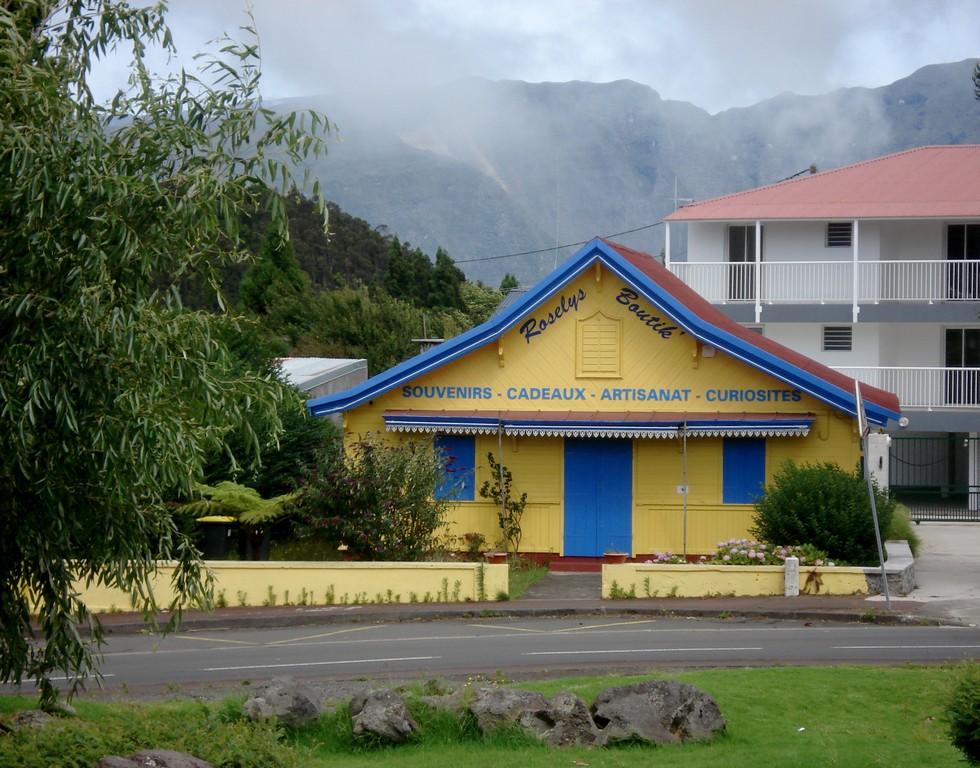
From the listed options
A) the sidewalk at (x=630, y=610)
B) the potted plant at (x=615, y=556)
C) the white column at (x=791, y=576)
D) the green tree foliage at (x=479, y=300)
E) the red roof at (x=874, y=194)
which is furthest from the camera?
the green tree foliage at (x=479, y=300)

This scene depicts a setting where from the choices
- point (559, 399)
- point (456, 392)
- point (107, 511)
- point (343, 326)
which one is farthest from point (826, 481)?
point (343, 326)

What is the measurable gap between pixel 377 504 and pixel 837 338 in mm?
20565

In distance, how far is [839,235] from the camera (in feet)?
122

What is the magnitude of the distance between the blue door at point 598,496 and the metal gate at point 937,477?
11.5 m

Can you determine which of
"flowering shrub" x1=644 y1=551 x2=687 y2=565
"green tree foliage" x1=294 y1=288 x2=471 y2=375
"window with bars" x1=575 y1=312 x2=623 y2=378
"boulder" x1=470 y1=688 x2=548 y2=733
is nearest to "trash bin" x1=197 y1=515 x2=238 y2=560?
"window with bars" x1=575 y1=312 x2=623 y2=378

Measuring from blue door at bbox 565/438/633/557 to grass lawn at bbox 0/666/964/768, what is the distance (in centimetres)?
1080

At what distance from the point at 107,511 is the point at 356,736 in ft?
10.3

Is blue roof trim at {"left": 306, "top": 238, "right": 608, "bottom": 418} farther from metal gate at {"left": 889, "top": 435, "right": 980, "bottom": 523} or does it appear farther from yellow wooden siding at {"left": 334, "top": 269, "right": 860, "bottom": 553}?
metal gate at {"left": 889, "top": 435, "right": 980, "bottom": 523}

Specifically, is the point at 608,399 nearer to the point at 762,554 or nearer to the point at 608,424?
the point at 608,424

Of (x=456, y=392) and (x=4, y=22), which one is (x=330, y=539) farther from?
(x=4, y=22)

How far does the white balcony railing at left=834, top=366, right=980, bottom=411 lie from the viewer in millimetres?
33906

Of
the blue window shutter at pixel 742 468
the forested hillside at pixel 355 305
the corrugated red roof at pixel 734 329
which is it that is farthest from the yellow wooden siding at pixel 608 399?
the forested hillside at pixel 355 305

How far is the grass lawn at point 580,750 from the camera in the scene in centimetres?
898

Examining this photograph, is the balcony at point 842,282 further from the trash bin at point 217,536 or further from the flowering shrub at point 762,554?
the trash bin at point 217,536
